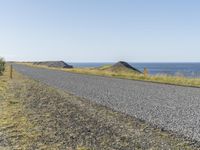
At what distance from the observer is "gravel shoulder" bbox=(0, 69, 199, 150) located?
710cm

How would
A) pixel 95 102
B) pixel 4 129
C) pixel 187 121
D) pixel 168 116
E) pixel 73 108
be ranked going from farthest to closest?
pixel 95 102
pixel 73 108
pixel 168 116
pixel 187 121
pixel 4 129

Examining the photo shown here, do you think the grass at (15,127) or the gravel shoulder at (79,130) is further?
the grass at (15,127)

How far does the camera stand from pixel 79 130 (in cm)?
847

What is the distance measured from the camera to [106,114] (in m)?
10.7

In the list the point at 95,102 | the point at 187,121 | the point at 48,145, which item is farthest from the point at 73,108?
the point at 48,145

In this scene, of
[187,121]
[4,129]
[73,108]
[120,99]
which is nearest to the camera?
[4,129]

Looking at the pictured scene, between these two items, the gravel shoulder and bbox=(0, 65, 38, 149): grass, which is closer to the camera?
the gravel shoulder

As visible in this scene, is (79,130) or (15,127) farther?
(15,127)

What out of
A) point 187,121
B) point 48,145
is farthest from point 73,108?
point 48,145

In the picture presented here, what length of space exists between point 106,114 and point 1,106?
13.6ft

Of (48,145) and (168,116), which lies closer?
(48,145)

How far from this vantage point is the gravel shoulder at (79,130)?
23.3 ft

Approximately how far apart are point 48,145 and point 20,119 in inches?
120

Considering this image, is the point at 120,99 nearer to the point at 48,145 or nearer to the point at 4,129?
the point at 4,129
